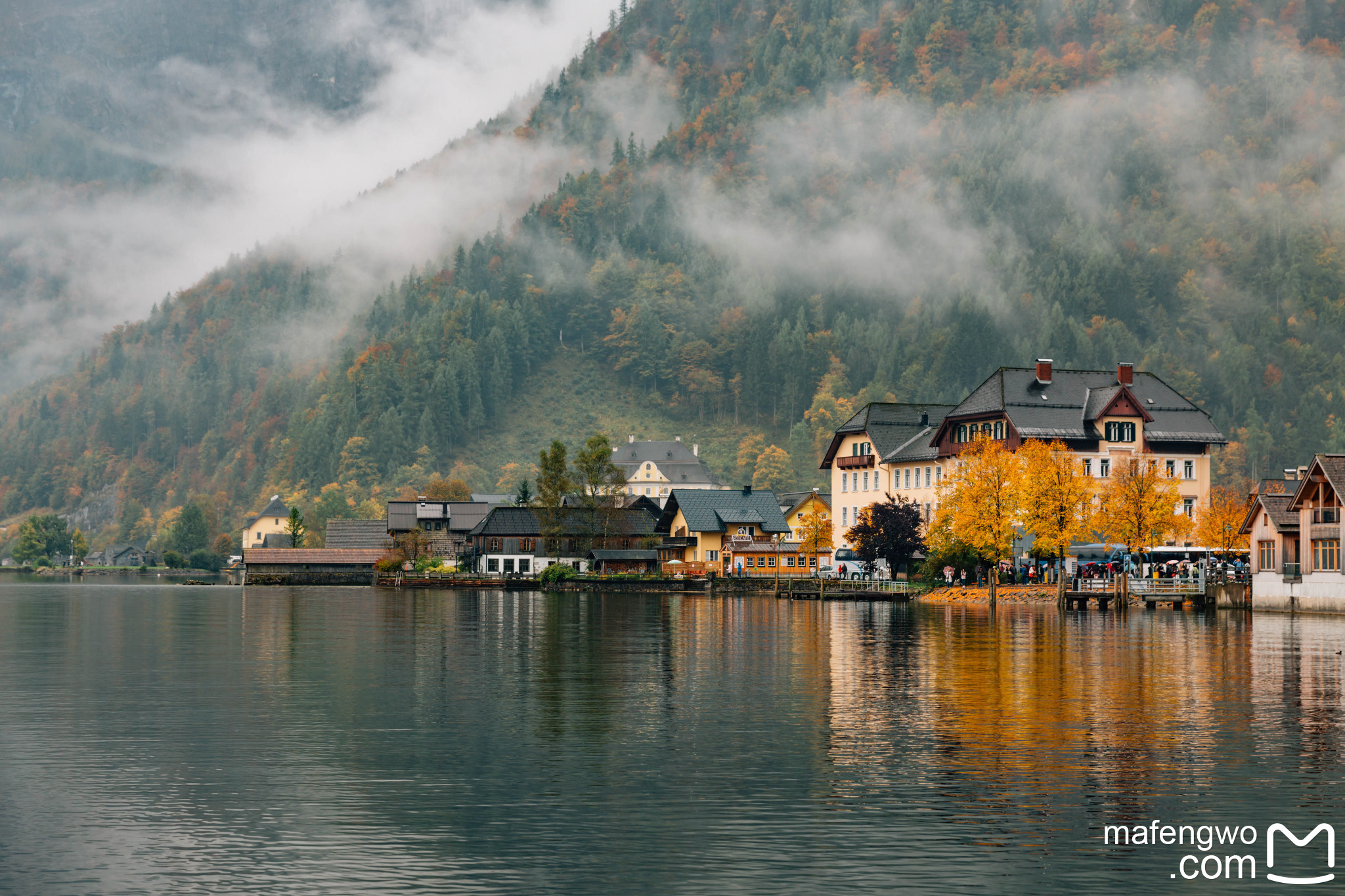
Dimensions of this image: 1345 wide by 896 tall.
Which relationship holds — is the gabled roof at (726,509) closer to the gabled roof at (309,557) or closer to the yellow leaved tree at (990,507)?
the gabled roof at (309,557)

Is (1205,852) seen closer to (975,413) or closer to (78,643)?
(78,643)

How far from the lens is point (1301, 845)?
2208 centimetres

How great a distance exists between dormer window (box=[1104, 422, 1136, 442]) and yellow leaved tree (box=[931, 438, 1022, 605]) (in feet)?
81.8

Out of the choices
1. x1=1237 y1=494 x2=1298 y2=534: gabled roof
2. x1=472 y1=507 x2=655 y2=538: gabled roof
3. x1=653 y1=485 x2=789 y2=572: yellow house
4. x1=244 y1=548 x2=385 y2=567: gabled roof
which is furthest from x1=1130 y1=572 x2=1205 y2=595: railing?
x1=244 y1=548 x2=385 y2=567: gabled roof

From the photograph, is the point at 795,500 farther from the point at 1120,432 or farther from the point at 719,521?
the point at 1120,432

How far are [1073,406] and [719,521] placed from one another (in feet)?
145

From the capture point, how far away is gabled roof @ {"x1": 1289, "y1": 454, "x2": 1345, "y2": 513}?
86.0 metres

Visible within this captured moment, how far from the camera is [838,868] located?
2048cm

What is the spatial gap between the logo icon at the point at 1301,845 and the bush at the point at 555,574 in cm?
12941

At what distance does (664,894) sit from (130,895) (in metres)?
6.82

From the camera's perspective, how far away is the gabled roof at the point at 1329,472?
3387 inches

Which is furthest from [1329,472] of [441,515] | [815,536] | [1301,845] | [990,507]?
[441,515]

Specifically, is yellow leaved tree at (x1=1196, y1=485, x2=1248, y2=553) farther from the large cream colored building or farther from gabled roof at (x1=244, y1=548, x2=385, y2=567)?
gabled roof at (x1=244, y1=548, x2=385, y2=567)

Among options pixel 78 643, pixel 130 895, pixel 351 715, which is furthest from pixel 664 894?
pixel 78 643
